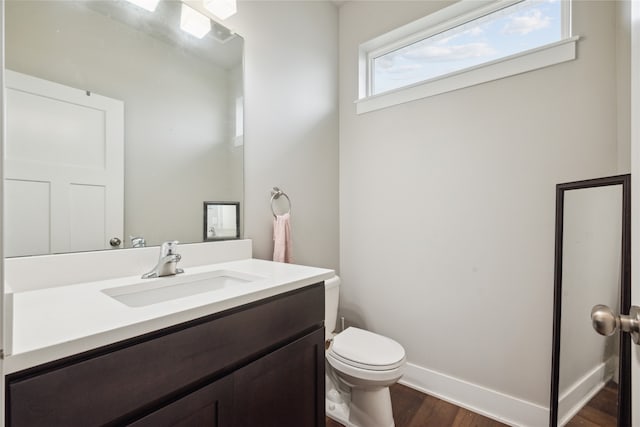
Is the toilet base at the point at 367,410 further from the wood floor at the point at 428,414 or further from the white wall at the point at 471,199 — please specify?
the white wall at the point at 471,199

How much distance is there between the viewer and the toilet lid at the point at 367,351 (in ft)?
4.48

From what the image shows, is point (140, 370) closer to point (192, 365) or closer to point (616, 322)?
point (192, 365)

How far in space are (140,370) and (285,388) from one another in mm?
501

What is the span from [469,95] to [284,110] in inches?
42.0

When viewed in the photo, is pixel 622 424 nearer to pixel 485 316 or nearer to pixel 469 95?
pixel 485 316

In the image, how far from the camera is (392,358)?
54.9 inches

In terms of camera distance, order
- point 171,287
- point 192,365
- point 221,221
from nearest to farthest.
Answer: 1. point 192,365
2. point 171,287
3. point 221,221

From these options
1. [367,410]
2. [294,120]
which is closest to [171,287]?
[367,410]

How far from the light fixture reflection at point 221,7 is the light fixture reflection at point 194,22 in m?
0.05

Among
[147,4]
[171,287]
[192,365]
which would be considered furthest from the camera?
[147,4]

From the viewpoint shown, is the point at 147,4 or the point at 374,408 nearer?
the point at 147,4

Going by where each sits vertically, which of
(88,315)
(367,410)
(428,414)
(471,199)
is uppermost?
(471,199)

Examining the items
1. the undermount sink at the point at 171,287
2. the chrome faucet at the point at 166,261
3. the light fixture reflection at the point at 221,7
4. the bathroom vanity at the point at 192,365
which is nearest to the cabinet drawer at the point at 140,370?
the bathroom vanity at the point at 192,365

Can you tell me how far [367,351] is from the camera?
146 cm
